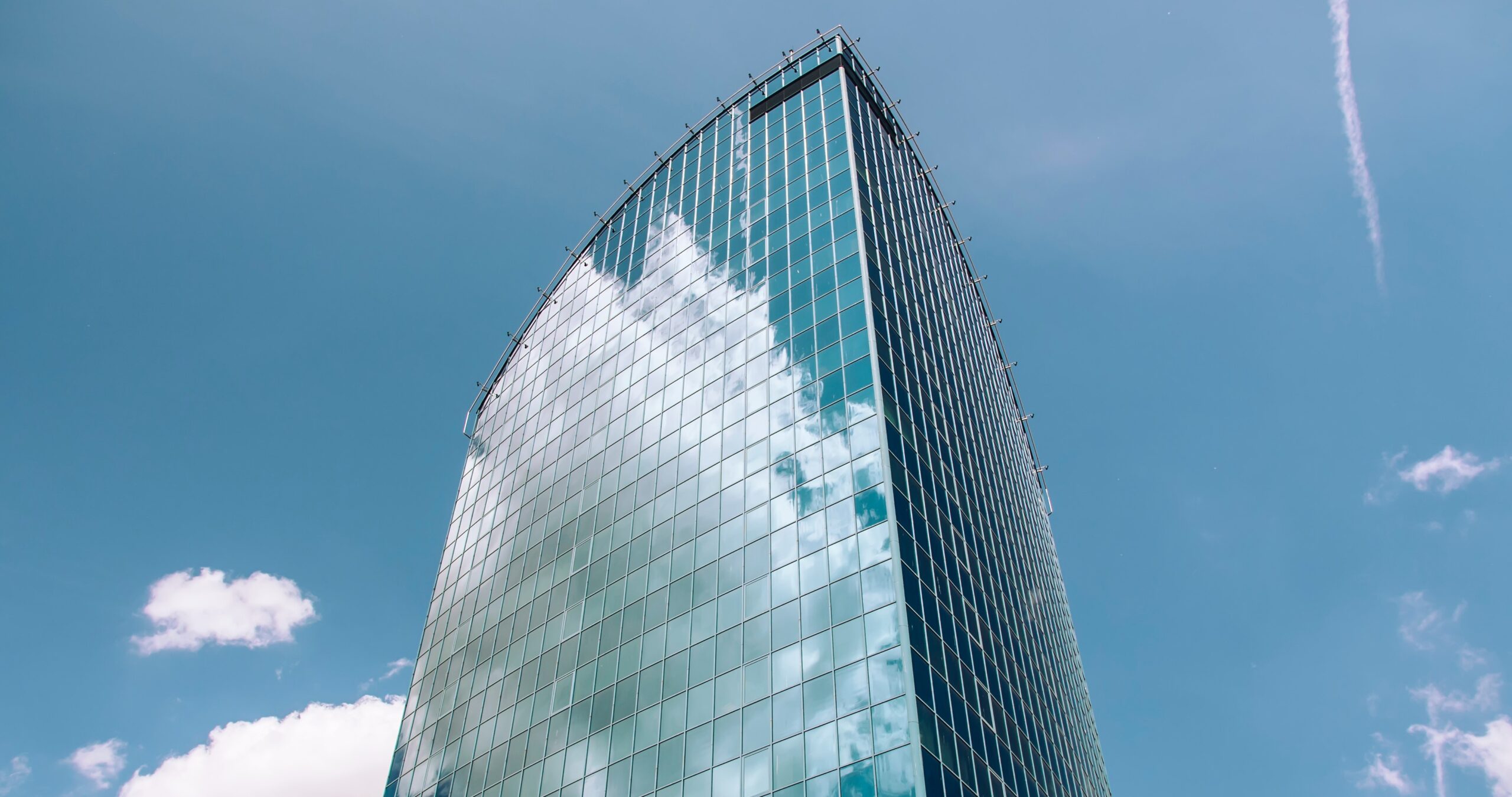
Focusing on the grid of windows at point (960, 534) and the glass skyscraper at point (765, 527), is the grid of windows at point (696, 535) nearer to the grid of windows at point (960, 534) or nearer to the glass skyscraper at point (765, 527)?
the glass skyscraper at point (765, 527)

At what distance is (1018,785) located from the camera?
145 feet

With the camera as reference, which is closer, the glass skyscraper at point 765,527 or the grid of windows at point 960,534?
the glass skyscraper at point 765,527

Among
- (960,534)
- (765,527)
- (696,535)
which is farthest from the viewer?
(960,534)

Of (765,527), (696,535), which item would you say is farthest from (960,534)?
(696,535)

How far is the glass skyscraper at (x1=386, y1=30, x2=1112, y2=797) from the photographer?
39.5m

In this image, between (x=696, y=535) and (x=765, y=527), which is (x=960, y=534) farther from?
(x=696, y=535)

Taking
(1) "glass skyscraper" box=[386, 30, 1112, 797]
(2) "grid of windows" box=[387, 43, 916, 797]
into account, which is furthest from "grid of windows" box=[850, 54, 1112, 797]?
(2) "grid of windows" box=[387, 43, 916, 797]

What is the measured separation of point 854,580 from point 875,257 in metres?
22.1

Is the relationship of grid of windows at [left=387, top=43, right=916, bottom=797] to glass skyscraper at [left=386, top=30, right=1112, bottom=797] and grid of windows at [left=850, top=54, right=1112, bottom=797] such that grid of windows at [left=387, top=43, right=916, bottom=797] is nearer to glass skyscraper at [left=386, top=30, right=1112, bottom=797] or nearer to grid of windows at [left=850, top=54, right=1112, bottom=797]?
glass skyscraper at [left=386, top=30, right=1112, bottom=797]

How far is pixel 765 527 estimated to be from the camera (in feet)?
151

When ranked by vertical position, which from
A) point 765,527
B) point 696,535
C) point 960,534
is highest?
point 960,534

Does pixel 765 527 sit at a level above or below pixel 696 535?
below

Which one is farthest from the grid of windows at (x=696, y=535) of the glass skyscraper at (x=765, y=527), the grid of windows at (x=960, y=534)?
the grid of windows at (x=960, y=534)

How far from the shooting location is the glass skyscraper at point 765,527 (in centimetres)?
3947
